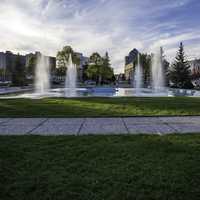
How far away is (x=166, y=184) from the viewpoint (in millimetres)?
3422

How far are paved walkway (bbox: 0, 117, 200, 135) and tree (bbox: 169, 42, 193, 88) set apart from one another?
38.1m

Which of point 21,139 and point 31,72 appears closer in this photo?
point 21,139

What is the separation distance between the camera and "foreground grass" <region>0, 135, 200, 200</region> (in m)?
3.21

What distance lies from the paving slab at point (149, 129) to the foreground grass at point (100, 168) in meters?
0.76

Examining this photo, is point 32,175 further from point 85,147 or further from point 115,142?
point 115,142

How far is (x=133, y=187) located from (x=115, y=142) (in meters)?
2.24

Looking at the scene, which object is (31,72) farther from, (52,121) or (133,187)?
(133,187)

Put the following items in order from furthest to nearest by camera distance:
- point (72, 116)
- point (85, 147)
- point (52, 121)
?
point (72, 116), point (52, 121), point (85, 147)

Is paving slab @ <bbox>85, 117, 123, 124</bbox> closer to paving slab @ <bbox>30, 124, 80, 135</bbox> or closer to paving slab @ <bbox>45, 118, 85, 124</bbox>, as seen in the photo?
paving slab @ <bbox>45, 118, 85, 124</bbox>

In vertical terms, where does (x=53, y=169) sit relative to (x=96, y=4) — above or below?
below

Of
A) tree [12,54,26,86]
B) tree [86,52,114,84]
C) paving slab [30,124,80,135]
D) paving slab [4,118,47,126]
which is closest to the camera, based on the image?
paving slab [30,124,80,135]

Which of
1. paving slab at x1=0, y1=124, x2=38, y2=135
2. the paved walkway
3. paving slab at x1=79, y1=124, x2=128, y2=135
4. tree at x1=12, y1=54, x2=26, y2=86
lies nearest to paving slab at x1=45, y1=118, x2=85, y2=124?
the paved walkway

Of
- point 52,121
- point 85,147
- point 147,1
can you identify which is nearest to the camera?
point 85,147

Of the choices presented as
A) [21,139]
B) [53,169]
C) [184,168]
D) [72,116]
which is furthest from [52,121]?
[184,168]
